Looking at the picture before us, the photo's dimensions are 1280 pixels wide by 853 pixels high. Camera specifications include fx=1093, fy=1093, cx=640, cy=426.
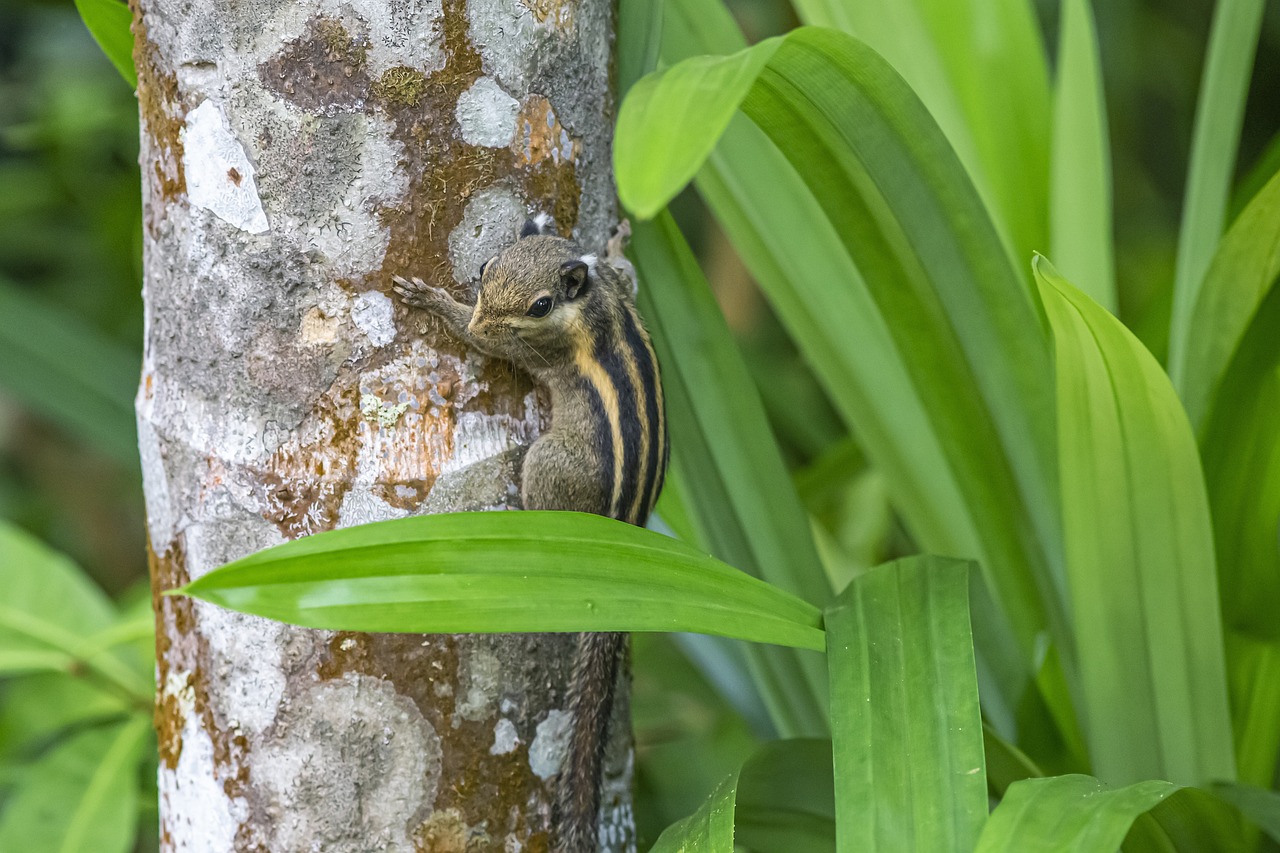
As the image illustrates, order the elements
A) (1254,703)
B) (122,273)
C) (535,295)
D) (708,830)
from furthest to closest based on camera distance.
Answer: (122,273) < (1254,703) < (535,295) < (708,830)

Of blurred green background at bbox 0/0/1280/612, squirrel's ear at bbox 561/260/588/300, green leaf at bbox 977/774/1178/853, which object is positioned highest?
blurred green background at bbox 0/0/1280/612

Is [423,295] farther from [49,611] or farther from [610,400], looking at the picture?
[49,611]

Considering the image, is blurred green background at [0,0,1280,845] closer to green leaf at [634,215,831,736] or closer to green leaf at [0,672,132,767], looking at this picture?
green leaf at [0,672,132,767]

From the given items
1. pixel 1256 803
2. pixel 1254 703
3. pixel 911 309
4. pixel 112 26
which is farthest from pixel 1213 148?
pixel 112 26

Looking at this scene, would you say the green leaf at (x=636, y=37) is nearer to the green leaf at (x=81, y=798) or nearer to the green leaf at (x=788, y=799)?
the green leaf at (x=788, y=799)

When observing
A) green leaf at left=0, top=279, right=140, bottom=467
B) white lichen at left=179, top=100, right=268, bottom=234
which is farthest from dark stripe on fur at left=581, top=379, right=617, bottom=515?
green leaf at left=0, top=279, right=140, bottom=467

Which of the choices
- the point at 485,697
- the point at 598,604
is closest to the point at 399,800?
the point at 485,697
